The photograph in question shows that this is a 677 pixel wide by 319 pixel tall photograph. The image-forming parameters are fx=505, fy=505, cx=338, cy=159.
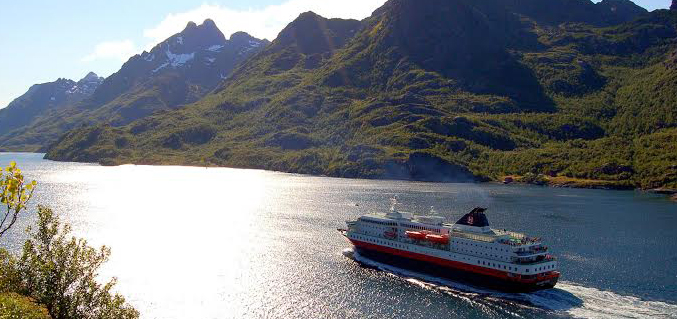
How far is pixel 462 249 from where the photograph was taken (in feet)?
297

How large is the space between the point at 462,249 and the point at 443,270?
5.25 metres

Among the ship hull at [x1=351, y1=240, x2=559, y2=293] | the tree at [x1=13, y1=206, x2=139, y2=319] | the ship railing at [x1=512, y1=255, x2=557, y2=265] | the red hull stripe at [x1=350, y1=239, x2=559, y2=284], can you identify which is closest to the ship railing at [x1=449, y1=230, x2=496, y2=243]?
the red hull stripe at [x1=350, y1=239, x2=559, y2=284]

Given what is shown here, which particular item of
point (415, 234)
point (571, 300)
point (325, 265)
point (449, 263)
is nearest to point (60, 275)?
point (325, 265)

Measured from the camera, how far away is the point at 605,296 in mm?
80062

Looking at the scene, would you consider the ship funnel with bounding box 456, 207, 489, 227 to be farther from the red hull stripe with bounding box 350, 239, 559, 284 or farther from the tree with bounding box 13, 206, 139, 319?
the tree with bounding box 13, 206, 139, 319

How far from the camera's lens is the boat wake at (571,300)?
239ft

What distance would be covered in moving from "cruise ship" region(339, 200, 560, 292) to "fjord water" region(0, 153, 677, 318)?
8.14 ft

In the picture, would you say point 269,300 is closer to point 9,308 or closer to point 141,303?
point 141,303

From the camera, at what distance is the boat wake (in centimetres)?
7288

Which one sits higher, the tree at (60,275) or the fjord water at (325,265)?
the tree at (60,275)

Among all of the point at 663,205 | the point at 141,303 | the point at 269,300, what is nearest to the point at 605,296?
the point at 269,300

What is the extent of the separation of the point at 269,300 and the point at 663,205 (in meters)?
179

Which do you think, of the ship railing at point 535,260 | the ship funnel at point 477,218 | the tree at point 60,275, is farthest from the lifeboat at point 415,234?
the tree at point 60,275

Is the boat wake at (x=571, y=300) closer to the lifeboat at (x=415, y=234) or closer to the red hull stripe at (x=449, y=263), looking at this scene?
the red hull stripe at (x=449, y=263)
